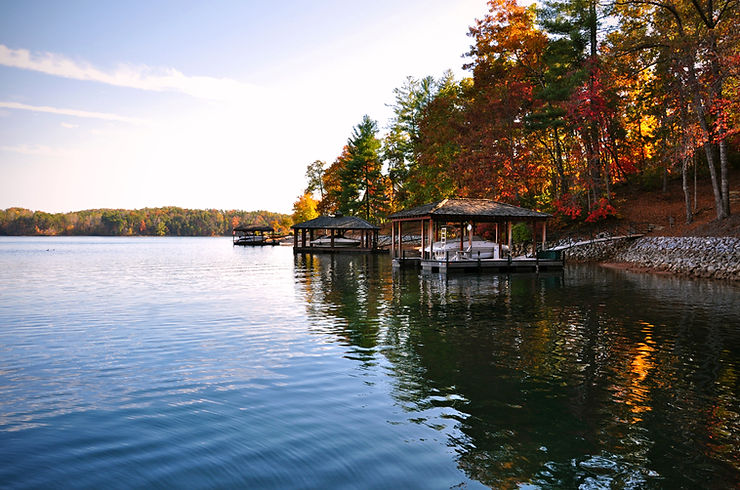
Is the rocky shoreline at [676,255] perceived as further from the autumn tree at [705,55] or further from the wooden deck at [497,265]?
the wooden deck at [497,265]

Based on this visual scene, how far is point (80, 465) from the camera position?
5375 mm

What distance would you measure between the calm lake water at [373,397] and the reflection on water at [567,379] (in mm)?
35

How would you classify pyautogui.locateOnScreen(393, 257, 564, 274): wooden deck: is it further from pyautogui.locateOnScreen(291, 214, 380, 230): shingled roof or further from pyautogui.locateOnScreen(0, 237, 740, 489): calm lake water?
pyautogui.locateOnScreen(291, 214, 380, 230): shingled roof

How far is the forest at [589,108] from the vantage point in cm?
2581

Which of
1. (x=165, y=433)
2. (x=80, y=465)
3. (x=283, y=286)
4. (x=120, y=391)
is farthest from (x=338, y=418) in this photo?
(x=283, y=286)

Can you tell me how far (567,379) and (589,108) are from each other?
27347 millimetres

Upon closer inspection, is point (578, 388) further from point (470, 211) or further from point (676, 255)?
point (676, 255)

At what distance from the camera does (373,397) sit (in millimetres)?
7539

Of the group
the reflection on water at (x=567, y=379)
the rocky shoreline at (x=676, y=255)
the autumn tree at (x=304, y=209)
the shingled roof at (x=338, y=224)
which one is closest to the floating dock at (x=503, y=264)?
the rocky shoreline at (x=676, y=255)

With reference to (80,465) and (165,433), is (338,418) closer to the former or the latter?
(165,433)

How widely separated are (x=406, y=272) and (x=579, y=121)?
56.3 ft

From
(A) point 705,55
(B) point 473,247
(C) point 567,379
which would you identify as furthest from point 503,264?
(C) point 567,379

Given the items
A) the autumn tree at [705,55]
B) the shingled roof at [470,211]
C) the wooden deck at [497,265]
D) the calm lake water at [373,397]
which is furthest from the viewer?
the shingled roof at [470,211]

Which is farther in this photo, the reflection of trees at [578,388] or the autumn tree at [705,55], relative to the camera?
the autumn tree at [705,55]
